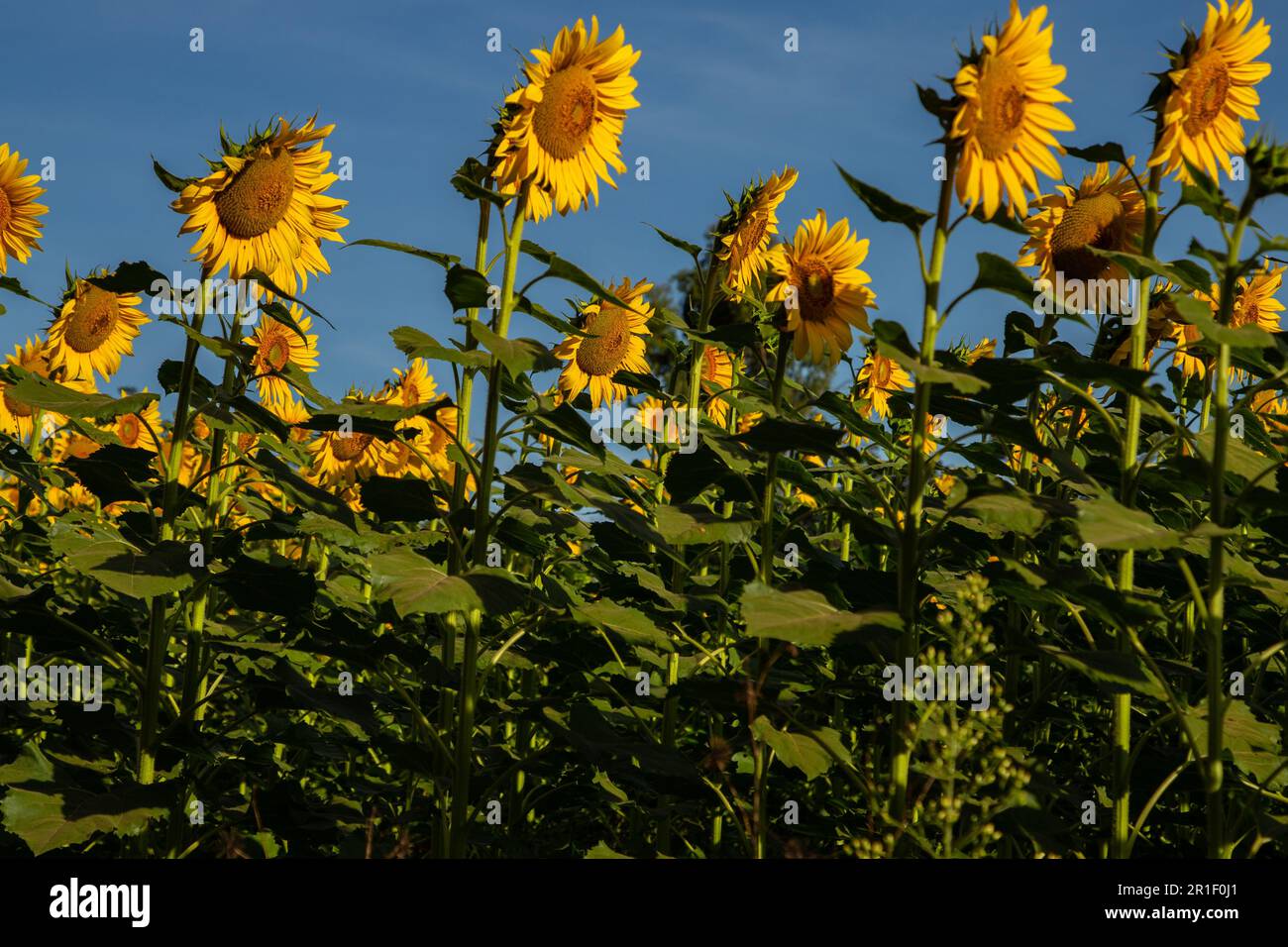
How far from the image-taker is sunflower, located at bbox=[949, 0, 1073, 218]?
9.91 ft

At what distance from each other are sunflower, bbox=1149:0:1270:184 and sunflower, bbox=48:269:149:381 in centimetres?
405

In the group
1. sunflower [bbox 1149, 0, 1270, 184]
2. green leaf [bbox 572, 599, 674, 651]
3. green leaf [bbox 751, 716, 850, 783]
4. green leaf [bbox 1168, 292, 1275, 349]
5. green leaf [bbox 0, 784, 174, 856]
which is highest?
sunflower [bbox 1149, 0, 1270, 184]

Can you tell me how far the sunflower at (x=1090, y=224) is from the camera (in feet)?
13.5

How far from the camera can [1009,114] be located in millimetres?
3117

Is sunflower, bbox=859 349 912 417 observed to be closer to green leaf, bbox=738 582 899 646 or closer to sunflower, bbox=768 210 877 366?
sunflower, bbox=768 210 877 366

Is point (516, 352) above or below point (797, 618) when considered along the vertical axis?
above

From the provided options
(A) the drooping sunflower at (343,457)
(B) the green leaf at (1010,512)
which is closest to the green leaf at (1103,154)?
(B) the green leaf at (1010,512)

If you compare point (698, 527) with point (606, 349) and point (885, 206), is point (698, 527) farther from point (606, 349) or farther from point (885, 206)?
point (606, 349)

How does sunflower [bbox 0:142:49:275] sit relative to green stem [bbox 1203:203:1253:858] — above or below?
above

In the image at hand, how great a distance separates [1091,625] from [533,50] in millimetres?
3176

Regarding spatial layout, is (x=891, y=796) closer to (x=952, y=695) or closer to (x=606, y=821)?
(x=952, y=695)

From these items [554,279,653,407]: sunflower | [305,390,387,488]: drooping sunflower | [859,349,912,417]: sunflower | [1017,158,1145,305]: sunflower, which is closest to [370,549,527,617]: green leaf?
[1017,158,1145,305]: sunflower

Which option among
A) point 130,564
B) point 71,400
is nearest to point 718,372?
point 71,400

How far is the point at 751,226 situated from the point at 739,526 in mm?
1589
